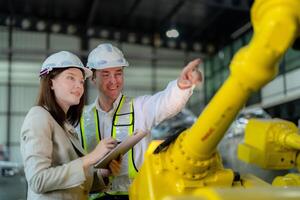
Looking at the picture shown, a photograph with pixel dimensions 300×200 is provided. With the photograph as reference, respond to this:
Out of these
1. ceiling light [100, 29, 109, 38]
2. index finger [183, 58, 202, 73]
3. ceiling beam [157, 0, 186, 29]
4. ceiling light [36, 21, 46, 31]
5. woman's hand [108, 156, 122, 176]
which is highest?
ceiling beam [157, 0, 186, 29]

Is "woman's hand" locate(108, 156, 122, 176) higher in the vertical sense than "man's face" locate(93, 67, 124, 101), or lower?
lower

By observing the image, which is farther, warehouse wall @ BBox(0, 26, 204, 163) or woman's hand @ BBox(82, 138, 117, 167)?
warehouse wall @ BBox(0, 26, 204, 163)

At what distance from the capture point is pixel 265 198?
950 millimetres

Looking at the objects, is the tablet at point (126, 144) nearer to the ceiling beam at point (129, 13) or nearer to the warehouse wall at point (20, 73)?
the ceiling beam at point (129, 13)

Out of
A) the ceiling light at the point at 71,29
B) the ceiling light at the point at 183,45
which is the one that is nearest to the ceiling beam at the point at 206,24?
the ceiling light at the point at 183,45

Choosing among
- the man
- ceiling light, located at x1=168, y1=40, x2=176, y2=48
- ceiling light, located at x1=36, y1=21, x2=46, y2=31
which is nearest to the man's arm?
the man

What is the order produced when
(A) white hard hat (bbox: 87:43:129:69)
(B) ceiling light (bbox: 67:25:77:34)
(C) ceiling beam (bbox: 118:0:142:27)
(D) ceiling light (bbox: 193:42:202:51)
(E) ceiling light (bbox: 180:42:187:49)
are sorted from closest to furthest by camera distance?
1. (A) white hard hat (bbox: 87:43:129:69)
2. (C) ceiling beam (bbox: 118:0:142:27)
3. (B) ceiling light (bbox: 67:25:77:34)
4. (E) ceiling light (bbox: 180:42:187:49)
5. (D) ceiling light (bbox: 193:42:202:51)

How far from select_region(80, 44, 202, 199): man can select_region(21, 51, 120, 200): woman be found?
0.37 meters

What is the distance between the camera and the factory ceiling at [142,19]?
15000 millimetres

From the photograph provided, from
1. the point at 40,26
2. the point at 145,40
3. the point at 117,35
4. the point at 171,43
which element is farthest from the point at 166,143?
the point at 171,43

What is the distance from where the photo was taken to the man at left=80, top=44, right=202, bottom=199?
7.79 ft

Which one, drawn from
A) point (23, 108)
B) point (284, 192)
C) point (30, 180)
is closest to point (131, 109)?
point (30, 180)

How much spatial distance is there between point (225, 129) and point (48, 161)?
76 cm

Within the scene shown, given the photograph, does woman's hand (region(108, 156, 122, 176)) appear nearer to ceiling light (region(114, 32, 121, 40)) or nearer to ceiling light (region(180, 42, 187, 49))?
ceiling light (region(114, 32, 121, 40))
